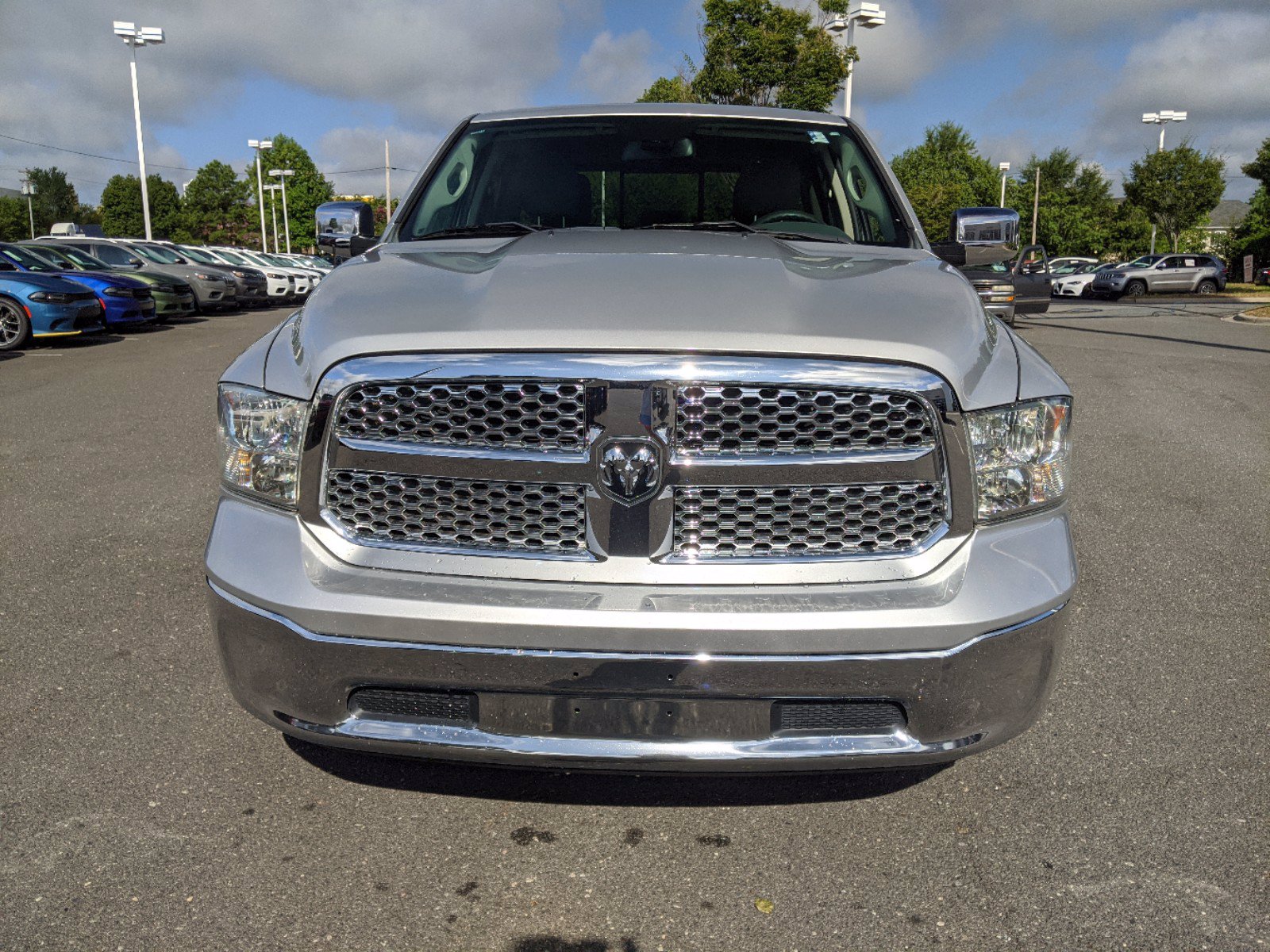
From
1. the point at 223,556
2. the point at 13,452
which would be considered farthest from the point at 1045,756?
the point at 13,452

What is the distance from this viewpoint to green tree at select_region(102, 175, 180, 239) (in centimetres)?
10056

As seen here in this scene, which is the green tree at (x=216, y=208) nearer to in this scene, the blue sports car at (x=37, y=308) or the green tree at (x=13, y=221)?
the green tree at (x=13, y=221)

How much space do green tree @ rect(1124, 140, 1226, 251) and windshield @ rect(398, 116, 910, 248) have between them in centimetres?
4955

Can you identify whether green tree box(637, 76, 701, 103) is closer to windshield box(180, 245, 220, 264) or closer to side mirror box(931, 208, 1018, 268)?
windshield box(180, 245, 220, 264)

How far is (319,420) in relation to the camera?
2314mm

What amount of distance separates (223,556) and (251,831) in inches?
29.6

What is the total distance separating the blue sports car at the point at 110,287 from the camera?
16766 millimetres

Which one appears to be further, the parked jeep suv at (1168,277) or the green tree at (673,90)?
the parked jeep suv at (1168,277)

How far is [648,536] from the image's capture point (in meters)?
2.24

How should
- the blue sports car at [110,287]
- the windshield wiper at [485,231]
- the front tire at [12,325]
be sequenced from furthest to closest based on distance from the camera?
the blue sports car at [110,287] → the front tire at [12,325] → the windshield wiper at [485,231]

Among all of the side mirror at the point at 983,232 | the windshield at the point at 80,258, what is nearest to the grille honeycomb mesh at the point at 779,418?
the side mirror at the point at 983,232

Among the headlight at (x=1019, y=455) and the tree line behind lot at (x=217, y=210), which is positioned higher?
the tree line behind lot at (x=217, y=210)

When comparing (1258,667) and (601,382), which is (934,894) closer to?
(601,382)

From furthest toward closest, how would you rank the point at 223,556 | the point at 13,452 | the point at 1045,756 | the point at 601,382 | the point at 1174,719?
1. the point at 13,452
2. the point at 1174,719
3. the point at 1045,756
4. the point at 223,556
5. the point at 601,382
